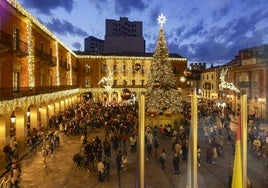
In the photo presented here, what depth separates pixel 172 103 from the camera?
1284 inches

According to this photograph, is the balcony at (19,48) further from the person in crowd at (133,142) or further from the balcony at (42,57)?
the person in crowd at (133,142)

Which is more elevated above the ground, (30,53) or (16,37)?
(16,37)

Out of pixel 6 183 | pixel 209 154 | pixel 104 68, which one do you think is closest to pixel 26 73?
pixel 6 183

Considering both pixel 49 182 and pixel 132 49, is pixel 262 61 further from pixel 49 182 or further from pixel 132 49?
pixel 132 49

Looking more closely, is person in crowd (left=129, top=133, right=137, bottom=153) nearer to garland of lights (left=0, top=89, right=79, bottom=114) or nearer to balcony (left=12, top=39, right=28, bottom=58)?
garland of lights (left=0, top=89, right=79, bottom=114)

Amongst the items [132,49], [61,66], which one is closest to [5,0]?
[61,66]

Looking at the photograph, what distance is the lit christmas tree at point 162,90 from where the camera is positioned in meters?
32.6

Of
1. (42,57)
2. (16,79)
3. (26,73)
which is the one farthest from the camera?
(42,57)

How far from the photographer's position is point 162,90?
3288 centimetres

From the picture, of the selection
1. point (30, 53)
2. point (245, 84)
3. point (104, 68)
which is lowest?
point (245, 84)

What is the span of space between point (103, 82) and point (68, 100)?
1219 centimetres

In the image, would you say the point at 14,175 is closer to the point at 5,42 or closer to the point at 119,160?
the point at 119,160

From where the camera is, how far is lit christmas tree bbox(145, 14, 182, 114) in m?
32.6

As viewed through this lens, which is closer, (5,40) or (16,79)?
(5,40)
